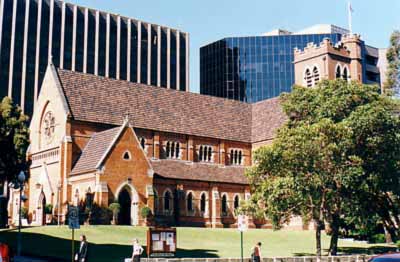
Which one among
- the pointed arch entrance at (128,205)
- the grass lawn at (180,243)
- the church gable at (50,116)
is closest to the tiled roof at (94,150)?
the church gable at (50,116)

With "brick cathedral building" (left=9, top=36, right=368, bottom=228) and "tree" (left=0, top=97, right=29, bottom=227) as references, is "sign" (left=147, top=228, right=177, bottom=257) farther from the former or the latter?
"tree" (left=0, top=97, right=29, bottom=227)

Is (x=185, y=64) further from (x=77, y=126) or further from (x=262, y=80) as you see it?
(x=77, y=126)

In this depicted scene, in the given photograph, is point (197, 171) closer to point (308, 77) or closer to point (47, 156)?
point (47, 156)

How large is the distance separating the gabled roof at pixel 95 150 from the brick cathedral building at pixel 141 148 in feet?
0.43

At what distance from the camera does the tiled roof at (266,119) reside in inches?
2820

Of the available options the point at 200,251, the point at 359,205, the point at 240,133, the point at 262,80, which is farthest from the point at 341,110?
the point at 262,80

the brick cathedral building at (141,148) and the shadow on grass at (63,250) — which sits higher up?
the brick cathedral building at (141,148)

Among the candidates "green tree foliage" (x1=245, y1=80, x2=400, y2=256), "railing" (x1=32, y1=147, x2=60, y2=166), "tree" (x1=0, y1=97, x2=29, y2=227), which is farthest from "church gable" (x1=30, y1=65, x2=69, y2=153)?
"green tree foliage" (x1=245, y1=80, x2=400, y2=256)

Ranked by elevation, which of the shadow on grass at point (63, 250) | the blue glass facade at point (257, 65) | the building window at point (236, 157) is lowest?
the shadow on grass at point (63, 250)

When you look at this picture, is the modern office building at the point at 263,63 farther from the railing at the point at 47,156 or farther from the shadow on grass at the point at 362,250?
the shadow on grass at the point at 362,250

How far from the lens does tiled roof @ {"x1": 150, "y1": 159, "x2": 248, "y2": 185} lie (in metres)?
62.7

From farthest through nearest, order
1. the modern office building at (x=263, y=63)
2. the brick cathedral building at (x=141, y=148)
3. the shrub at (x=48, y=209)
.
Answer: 1. the modern office building at (x=263, y=63)
2. the shrub at (x=48, y=209)
3. the brick cathedral building at (x=141, y=148)

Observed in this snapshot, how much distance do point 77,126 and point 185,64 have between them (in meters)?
82.7

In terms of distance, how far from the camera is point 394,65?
50.1 m
